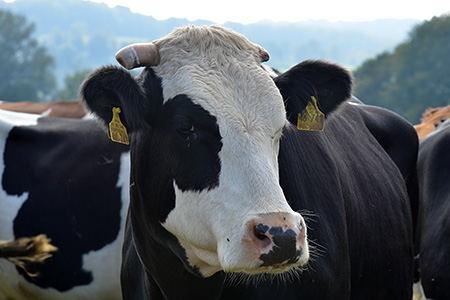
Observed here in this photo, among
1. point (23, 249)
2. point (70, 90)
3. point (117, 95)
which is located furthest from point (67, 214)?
point (70, 90)

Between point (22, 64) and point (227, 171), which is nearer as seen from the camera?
point (227, 171)

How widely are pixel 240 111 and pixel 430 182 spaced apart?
147 inches

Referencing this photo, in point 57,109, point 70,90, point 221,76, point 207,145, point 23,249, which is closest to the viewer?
point 23,249

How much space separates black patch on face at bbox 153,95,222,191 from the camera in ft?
10.9

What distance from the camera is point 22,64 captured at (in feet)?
310

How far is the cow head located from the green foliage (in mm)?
51180

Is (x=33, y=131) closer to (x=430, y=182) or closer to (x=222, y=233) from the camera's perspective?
(x=430, y=182)

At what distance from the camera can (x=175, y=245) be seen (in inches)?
140

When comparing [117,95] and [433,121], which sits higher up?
[117,95]

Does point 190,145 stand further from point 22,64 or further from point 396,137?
point 22,64

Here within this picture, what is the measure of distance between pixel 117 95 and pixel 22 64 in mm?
95075

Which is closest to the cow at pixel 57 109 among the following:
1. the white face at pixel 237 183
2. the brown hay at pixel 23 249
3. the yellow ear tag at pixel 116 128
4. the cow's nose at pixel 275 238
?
the yellow ear tag at pixel 116 128

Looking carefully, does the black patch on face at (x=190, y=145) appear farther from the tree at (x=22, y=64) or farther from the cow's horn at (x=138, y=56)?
the tree at (x=22, y=64)

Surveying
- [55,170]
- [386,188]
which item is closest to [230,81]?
[386,188]
